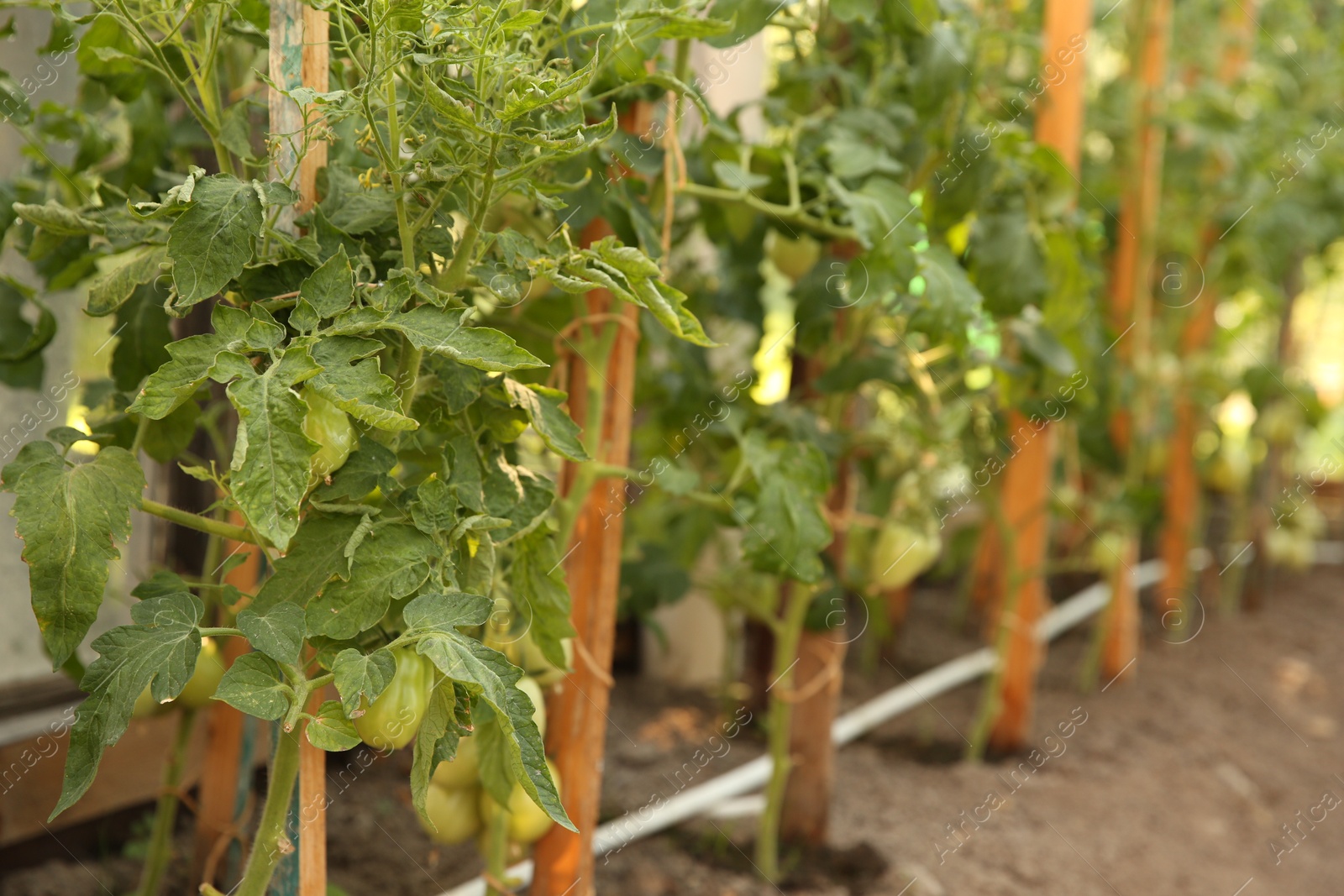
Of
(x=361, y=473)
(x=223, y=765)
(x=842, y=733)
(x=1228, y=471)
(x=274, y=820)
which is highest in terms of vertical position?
(x=361, y=473)

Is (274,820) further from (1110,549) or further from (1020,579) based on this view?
(1110,549)

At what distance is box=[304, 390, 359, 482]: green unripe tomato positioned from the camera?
711 millimetres

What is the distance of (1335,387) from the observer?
440 centimetres

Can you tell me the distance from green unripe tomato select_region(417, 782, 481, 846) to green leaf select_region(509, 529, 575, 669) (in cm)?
26

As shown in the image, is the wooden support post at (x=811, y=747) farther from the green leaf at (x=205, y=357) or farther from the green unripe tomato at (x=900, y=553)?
the green leaf at (x=205, y=357)

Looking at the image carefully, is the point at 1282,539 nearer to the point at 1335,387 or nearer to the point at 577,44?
the point at 1335,387

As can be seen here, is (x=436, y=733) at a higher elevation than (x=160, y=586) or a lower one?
higher

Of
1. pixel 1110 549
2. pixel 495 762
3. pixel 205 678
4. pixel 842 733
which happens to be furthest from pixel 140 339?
pixel 1110 549

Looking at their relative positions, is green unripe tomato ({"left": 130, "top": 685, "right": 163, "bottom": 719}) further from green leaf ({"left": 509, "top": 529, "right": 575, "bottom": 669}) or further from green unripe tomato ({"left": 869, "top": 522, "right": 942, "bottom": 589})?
green unripe tomato ({"left": 869, "top": 522, "right": 942, "bottom": 589})

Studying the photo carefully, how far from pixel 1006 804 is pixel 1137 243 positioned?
52.4 inches

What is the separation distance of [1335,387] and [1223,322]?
1349 millimetres

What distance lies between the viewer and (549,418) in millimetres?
816

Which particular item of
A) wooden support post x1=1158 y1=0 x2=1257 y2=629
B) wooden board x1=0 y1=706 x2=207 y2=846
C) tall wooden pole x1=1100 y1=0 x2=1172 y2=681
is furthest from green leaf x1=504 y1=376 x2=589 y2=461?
wooden support post x1=1158 y1=0 x2=1257 y2=629

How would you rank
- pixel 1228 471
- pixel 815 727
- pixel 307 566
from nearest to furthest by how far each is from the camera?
pixel 307 566 → pixel 815 727 → pixel 1228 471
